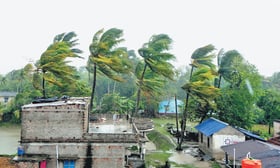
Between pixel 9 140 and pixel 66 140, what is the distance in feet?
57.6

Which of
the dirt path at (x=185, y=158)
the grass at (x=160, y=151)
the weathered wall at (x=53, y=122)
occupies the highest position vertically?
the weathered wall at (x=53, y=122)

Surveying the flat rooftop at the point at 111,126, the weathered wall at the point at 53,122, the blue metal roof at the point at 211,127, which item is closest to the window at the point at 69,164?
the weathered wall at the point at 53,122

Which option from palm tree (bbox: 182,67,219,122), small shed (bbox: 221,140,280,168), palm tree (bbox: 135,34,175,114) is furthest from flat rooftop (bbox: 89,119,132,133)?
palm tree (bbox: 135,34,175,114)

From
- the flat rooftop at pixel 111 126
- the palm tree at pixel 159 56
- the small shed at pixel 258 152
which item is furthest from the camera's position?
the palm tree at pixel 159 56

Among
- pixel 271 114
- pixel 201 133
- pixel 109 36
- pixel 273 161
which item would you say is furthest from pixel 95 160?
pixel 271 114

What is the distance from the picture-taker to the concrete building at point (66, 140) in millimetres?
15375

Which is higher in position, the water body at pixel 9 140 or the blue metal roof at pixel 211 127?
the blue metal roof at pixel 211 127

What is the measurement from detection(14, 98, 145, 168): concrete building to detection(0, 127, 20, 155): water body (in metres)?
10.5

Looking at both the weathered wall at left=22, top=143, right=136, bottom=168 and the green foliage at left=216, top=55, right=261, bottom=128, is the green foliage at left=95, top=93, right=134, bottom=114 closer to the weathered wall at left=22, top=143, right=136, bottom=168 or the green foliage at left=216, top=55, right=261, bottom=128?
the green foliage at left=216, top=55, right=261, bottom=128

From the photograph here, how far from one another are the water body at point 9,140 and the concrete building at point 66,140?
34.4 ft

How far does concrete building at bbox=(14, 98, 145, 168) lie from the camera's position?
15.4 meters

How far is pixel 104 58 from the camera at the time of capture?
27297 millimetres

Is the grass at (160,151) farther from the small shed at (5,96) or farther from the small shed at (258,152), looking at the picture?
the small shed at (5,96)

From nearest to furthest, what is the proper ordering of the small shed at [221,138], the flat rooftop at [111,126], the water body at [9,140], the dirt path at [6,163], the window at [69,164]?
the window at [69,164] → the dirt path at [6,163] → the flat rooftop at [111,126] → the small shed at [221,138] → the water body at [9,140]
